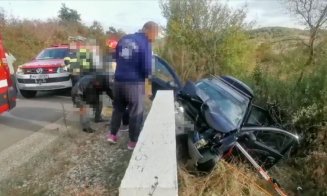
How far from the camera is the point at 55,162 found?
229 inches

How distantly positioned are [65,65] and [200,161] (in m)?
8.44

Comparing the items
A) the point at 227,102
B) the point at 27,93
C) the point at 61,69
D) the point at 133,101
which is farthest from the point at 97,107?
the point at 27,93

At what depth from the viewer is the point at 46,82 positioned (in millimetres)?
12359

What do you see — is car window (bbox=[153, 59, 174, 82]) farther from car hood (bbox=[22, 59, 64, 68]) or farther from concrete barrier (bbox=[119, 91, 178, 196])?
car hood (bbox=[22, 59, 64, 68])

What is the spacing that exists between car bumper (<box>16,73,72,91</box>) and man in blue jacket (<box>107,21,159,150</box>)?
6835 mm

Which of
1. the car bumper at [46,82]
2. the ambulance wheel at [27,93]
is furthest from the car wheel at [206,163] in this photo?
the ambulance wheel at [27,93]

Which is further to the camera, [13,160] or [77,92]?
[77,92]

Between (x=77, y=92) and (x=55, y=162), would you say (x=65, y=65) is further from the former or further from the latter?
(x=55, y=162)

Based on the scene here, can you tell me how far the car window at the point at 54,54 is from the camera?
13484 millimetres

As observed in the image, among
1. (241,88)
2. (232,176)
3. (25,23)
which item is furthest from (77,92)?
(25,23)

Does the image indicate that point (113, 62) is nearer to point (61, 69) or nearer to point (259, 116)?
point (259, 116)

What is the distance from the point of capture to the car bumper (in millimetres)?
12352

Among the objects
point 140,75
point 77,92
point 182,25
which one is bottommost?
point 77,92

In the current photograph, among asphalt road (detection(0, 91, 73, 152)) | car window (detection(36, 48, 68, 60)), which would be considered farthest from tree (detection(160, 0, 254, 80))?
asphalt road (detection(0, 91, 73, 152))
